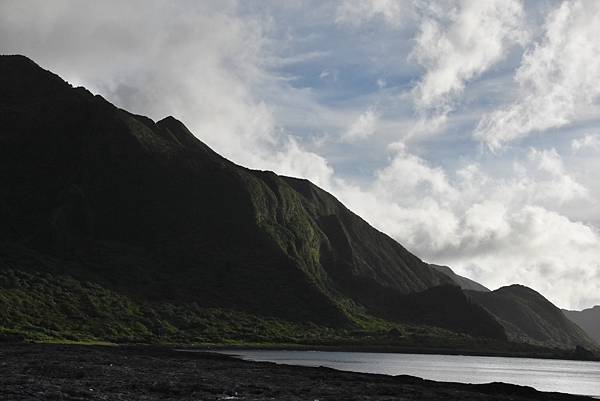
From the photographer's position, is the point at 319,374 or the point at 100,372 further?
the point at 319,374

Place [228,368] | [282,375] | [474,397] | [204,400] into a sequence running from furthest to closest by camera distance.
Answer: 1. [228,368]
2. [282,375]
3. [474,397]
4. [204,400]

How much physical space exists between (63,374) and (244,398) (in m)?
24.6

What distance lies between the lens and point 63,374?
75562 millimetres

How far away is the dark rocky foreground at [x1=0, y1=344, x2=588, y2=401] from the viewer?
59.7m

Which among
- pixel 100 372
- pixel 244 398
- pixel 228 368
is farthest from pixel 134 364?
pixel 244 398

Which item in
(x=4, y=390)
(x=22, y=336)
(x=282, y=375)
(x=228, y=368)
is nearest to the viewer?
(x=4, y=390)

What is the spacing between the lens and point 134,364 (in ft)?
331

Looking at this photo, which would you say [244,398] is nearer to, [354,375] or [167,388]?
[167,388]

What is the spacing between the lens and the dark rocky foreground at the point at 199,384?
2349 inches

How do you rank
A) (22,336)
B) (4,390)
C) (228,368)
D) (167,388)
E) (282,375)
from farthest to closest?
(22,336), (228,368), (282,375), (167,388), (4,390)

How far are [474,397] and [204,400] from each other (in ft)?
103

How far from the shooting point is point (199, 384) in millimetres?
72312

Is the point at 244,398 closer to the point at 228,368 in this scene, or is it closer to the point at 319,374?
the point at 319,374

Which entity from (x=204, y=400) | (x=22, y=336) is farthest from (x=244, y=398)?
(x=22, y=336)
